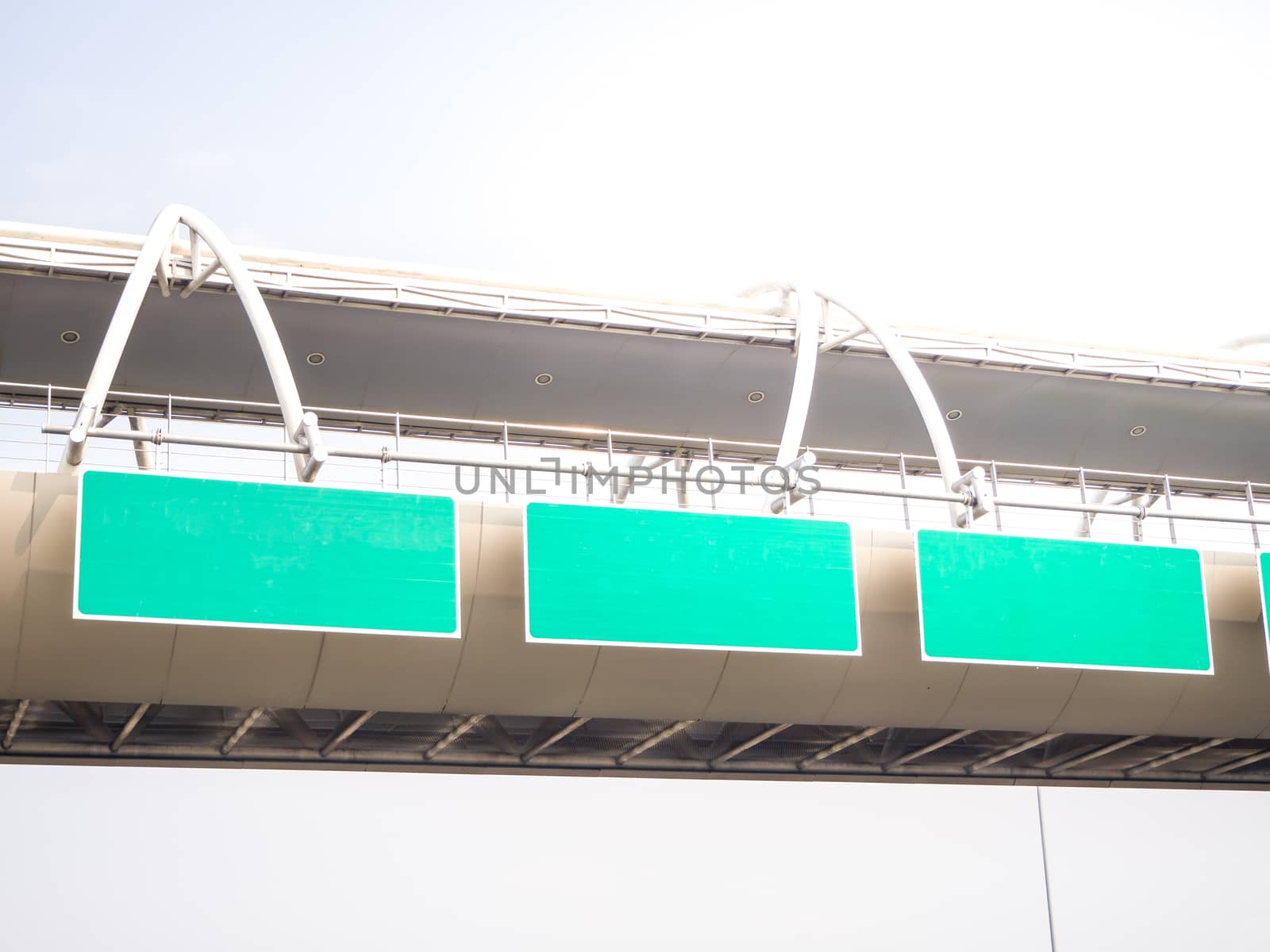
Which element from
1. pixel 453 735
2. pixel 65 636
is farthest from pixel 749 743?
pixel 65 636

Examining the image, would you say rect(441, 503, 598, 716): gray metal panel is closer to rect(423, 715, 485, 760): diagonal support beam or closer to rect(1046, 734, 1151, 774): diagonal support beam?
rect(423, 715, 485, 760): diagonal support beam

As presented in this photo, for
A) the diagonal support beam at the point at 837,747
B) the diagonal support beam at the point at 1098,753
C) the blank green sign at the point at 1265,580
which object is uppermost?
the blank green sign at the point at 1265,580

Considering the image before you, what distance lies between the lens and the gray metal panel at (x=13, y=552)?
16750 mm

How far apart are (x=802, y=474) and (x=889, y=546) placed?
1550mm

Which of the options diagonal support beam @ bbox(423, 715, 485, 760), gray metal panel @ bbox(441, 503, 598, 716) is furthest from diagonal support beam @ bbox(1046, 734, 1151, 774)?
diagonal support beam @ bbox(423, 715, 485, 760)

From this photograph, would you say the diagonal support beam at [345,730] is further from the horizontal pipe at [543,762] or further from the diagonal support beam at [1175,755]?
the diagonal support beam at [1175,755]

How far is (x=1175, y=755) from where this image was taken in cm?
2588

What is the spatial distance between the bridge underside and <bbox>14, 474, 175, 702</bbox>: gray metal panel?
226 cm

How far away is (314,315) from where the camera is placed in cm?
2583

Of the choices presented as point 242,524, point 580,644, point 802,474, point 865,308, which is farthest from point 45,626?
point 865,308

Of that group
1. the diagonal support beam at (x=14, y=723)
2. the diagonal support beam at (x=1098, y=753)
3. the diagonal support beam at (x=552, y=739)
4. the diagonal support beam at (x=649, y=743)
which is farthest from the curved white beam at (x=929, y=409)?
the diagonal support beam at (x=14, y=723)

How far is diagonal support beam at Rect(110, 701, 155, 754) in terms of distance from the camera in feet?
65.1

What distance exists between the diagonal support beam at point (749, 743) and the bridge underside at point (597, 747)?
4cm

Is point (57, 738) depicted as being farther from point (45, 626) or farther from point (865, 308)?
point (865, 308)
